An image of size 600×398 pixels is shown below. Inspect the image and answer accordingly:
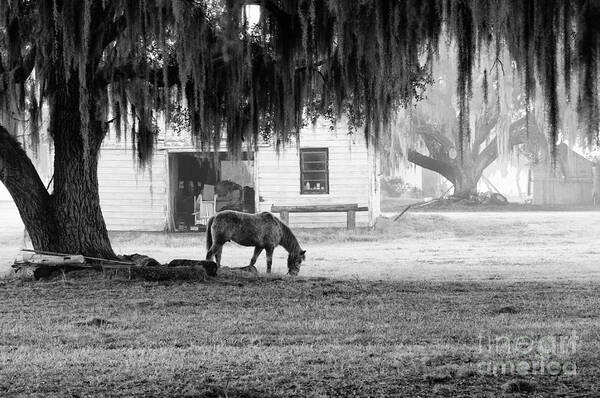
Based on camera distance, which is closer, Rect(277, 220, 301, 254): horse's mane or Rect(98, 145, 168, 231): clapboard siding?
Rect(277, 220, 301, 254): horse's mane

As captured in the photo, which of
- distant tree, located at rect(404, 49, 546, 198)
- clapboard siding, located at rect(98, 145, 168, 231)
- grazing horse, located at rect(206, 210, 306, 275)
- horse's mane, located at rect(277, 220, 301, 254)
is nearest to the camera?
grazing horse, located at rect(206, 210, 306, 275)

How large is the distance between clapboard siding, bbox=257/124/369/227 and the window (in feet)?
0.55

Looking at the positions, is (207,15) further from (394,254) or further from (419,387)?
(394,254)

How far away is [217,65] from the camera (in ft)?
39.1

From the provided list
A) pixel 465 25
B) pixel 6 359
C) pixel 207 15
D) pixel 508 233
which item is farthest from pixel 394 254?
pixel 6 359

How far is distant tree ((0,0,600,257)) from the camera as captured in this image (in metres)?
8.92

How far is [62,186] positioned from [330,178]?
46.4 feet

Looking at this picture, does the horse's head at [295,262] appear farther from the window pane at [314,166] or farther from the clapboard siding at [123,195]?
the clapboard siding at [123,195]

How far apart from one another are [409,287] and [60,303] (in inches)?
177

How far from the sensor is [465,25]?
8938mm

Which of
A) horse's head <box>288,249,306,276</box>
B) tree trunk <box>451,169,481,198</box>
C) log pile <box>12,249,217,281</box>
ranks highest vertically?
tree trunk <box>451,169,481,198</box>

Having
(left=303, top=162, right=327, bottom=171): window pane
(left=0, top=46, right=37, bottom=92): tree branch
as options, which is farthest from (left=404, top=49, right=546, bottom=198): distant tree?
(left=0, top=46, right=37, bottom=92): tree branch

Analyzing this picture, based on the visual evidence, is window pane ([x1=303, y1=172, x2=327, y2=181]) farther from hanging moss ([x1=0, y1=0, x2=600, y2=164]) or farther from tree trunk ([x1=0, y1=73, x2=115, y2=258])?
tree trunk ([x1=0, y1=73, x2=115, y2=258])

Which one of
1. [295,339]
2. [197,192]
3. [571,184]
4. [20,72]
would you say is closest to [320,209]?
[197,192]
